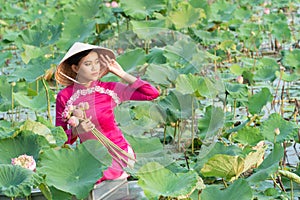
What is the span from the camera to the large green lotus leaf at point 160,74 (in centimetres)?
344

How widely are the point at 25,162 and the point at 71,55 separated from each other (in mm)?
436

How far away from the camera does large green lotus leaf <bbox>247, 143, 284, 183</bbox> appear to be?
10.4ft

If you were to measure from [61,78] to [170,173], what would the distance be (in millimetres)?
627

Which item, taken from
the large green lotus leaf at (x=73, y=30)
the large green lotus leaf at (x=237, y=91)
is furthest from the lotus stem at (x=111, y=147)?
the large green lotus leaf at (x=73, y=30)

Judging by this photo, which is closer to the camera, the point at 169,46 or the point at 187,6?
the point at 169,46

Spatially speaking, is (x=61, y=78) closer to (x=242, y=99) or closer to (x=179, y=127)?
(x=179, y=127)

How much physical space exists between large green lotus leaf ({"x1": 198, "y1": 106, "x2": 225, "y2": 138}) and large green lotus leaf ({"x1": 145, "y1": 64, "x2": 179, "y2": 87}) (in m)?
0.22

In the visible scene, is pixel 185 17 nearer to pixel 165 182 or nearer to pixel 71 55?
pixel 71 55

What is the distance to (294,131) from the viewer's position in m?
3.72

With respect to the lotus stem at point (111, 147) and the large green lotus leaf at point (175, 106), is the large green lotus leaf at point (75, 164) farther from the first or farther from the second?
the large green lotus leaf at point (175, 106)

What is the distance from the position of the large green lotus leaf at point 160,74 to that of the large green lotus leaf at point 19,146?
1.77ft

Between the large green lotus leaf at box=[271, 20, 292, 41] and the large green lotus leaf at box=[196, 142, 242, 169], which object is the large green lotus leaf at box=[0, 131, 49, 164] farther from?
the large green lotus leaf at box=[271, 20, 292, 41]

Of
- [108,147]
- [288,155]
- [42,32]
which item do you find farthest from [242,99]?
[42,32]

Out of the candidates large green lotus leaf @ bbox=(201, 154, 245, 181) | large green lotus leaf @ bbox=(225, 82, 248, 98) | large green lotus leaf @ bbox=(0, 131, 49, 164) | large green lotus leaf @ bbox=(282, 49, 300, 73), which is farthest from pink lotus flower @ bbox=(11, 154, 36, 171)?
large green lotus leaf @ bbox=(282, 49, 300, 73)
